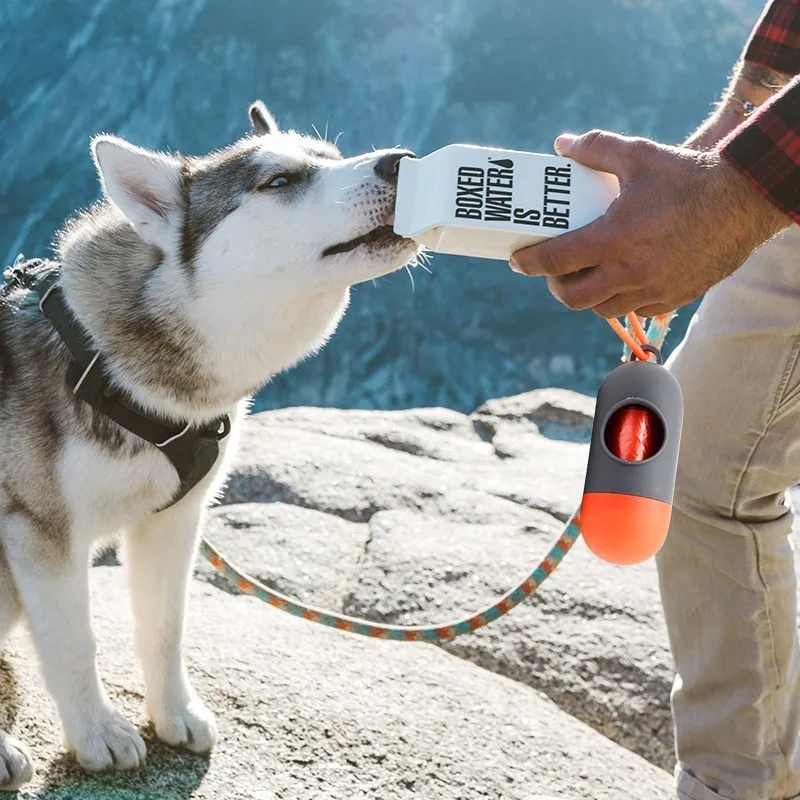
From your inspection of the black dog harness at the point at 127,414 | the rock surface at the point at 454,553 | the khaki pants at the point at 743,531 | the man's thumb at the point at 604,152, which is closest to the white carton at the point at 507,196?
the man's thumb at the point at 604,152

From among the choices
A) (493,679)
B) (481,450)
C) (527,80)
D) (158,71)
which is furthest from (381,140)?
(493,679)

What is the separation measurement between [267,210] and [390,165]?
15.6 inches

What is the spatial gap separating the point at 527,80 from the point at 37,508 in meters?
23.1

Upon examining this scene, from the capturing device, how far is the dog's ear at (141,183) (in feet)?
7.69

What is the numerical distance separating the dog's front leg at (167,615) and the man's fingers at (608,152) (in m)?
1.47

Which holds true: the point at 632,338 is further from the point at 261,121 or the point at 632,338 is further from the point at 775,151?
the point at 261,121

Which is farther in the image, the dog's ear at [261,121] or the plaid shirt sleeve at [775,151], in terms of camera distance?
the dog's ear at [261,121]

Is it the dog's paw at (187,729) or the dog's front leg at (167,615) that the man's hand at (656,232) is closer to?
the dog's front leg at (167,615)

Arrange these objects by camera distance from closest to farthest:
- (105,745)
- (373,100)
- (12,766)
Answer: (12,766)
(105,745)
(373,100)

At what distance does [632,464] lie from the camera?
62.8 inches

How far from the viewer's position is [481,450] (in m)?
6.56

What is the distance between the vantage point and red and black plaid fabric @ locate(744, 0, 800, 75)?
2432 mm

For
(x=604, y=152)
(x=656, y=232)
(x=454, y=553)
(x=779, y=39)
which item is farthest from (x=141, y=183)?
(x=454, y=553)

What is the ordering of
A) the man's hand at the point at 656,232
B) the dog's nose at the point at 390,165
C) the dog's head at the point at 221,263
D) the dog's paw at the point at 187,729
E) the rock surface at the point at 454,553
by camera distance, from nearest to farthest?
1. the man's hand at the point at 656,232
2. the dog's nose at the point at 390,165
3. the dog's head at the point at 221,263
4. the dog's paw at the point at 187,729
5. the rock surface at the point at 454,553
